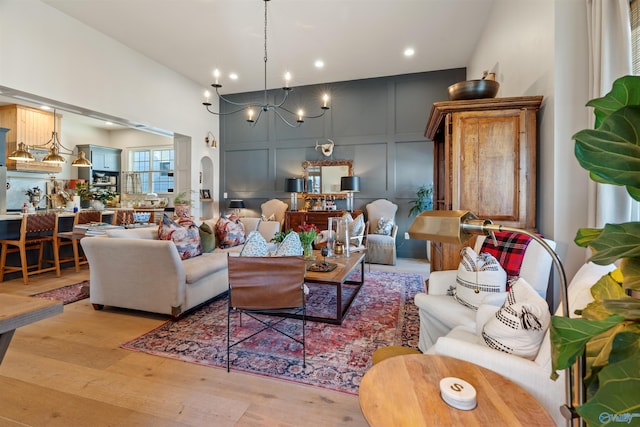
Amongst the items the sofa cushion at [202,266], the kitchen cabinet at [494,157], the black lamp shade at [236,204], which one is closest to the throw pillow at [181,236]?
the sofa cushion at [202,266]

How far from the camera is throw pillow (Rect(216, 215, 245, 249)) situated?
420 centimetres

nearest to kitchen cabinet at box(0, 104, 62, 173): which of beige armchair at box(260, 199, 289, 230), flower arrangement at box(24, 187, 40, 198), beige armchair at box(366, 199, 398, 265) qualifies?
flower arrangement at box(24, 187, 40, 198)

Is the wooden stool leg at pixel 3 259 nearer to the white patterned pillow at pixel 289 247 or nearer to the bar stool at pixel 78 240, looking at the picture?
the bar stool at pixel 78 240

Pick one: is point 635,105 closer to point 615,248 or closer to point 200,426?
point 615,248

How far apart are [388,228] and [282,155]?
2.85 metres

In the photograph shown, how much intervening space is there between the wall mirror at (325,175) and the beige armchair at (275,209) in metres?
0.60

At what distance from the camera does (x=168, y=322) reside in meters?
2.79

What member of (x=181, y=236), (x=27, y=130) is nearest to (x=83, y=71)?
(x=181, y=236)

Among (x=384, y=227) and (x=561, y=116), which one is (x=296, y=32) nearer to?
(x=384, y=227)

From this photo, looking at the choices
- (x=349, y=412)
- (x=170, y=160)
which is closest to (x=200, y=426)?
(x=349, y=412)

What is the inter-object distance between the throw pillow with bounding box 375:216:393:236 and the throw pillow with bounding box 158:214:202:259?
322 centimetres

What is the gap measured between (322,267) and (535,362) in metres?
1.93

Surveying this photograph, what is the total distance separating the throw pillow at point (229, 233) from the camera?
4.20m

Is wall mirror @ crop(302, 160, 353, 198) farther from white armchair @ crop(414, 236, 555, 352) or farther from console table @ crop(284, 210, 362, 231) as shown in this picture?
white armchair @ crop(414, 236, 555, 352)
